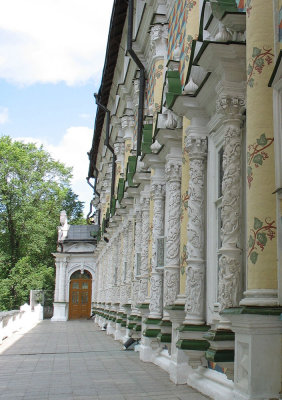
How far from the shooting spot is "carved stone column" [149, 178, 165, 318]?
11.1 meters

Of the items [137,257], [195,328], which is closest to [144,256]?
[137,257]

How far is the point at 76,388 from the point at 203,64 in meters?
4.86

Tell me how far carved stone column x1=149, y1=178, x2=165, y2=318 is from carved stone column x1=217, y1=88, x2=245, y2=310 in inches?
195

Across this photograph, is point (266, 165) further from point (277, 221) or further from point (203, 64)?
point (203, 64)

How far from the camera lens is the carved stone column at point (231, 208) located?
6027 millimetres

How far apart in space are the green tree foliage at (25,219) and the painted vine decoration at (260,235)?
32.7m

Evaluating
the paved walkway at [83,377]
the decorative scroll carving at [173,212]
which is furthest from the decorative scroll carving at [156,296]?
the decorative scroll carving at [173,212]

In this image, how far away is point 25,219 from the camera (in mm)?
Answer: 37906

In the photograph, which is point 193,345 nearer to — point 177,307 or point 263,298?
point 177,307

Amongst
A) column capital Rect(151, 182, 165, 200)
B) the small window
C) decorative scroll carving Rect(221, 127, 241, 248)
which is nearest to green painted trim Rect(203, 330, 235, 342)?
decorative scroll carving Rect(221, 127, 241, 248)

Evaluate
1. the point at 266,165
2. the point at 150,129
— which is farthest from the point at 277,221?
the point at 150,129

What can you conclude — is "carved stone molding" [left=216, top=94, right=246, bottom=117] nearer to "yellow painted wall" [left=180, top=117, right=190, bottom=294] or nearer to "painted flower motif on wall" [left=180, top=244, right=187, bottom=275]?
"yellow painted wall" [left=180, top=117, right=190, bottom=294]

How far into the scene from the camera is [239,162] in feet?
20.7

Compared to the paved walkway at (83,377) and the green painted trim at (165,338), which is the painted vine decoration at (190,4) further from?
the paved walkway at (83,377)
